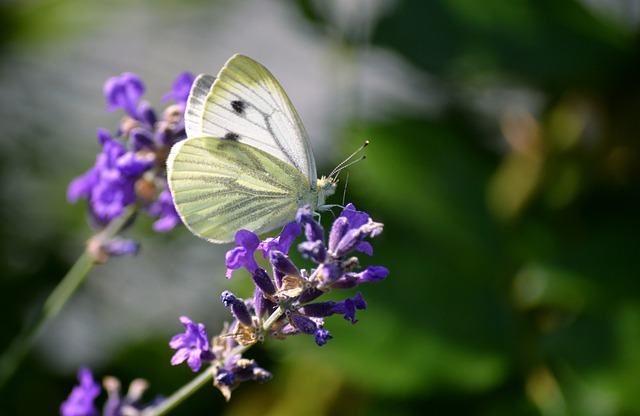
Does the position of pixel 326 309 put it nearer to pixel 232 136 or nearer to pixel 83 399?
pixel 232 136

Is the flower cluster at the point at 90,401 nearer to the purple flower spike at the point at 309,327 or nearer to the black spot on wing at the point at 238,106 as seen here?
the purple flower spike at the point at 309,327

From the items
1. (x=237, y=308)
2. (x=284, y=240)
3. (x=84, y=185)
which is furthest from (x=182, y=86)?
Answer: (x=237, y=308)

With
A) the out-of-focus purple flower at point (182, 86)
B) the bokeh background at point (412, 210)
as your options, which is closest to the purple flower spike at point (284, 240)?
the out-of-focus purple flower at point (182, 86)

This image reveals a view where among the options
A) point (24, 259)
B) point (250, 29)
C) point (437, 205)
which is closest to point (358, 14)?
point (250, 29)

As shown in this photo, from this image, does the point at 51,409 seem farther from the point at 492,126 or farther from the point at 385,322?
the point at 492,126

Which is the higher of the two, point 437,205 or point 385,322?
point 437,205

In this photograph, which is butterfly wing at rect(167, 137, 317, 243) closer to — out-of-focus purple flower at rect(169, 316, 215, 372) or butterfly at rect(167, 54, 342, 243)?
butterfly at rect(167, 54, 342, 243)
